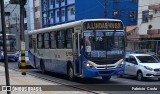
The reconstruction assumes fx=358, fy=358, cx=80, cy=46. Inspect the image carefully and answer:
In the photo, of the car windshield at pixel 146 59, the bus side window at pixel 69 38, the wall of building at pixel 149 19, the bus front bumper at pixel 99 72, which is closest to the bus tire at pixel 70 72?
the bus side window at pixel 69 38

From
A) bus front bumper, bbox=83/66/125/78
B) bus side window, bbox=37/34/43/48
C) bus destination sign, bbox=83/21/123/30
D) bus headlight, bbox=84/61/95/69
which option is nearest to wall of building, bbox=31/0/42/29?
bus side window, bbox=37/34/43/48

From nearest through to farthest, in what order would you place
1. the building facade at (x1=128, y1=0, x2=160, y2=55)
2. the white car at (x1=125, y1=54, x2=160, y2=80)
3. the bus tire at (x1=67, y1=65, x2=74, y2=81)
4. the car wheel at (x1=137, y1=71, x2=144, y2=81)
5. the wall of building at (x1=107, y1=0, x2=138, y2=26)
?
the bus tire at (x1=67, y1=65, x2=74, y2=81)
the white car at (x1=125, y1=54, x2=160, y2=80)
the car wheel at (x1=137, y1=71, x2=144, y2=81)
the building facade at (x1=128, y1=0, x2=160, y2=55)
the wall of building at (x1=107, y1=0, x2=138, y2=26)

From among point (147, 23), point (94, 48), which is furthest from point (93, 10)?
point (94, 48)

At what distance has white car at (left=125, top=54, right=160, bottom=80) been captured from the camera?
18.0m

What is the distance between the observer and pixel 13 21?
8238cm

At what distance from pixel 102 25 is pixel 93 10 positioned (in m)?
40.5

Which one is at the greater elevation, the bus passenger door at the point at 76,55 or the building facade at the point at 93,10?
the building facade at the point at 93,10

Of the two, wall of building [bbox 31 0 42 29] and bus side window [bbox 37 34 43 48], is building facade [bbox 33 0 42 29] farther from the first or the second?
bus side window [bbox 37 34 43 48]

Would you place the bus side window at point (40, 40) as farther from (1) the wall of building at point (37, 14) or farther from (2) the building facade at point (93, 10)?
(1) the wall of building at point (37, 14)

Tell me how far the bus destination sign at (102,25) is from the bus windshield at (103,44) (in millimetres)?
206

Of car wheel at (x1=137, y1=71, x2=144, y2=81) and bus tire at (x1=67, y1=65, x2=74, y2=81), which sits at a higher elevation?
bus tire at (x1=67, y1=65, x2=74, y2=81)

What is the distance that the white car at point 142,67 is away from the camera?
1797cm

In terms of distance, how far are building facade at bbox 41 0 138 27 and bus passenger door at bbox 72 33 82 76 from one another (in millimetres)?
37902

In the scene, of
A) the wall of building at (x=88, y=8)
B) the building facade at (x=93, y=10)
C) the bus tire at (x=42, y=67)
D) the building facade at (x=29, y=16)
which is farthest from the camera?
the building facade at (x=29, y=16)
